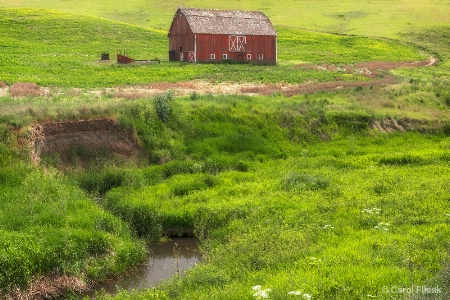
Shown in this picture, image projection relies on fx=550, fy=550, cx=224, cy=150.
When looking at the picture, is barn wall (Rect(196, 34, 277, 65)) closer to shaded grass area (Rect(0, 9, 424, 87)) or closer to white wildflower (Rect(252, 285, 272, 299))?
shaded grass area (Rect(0, 9, 424, 87))

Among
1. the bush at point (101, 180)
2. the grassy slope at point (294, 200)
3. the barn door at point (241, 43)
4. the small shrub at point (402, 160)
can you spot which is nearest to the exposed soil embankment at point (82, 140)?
the grassy slope at point (294, 200)

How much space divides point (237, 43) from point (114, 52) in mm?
13300

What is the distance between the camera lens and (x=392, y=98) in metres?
34.6

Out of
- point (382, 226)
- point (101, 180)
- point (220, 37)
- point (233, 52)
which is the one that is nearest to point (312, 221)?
point (382, 226)

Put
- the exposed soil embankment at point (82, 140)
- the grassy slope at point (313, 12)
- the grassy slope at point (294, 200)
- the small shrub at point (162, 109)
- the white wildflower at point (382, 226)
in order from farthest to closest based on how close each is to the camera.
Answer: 1. the grassy slope at point (313, 12)
2. the small shrub at point (162, 109)
3. the exposed soil embankment at point (82, 140)
4. the white wildflower at point (382, 226)
5. the grassy slope at point (294, 200)

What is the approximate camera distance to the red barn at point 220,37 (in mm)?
57656

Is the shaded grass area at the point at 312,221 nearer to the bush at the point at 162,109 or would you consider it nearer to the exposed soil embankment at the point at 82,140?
the exposed soil embankment at the point at 82,140

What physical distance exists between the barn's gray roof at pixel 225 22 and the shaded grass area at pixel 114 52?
4.89 m

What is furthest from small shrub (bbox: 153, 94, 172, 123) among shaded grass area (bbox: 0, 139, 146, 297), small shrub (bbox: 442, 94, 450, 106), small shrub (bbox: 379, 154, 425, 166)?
small shrub (bbox: 442, 94, 450, 106)

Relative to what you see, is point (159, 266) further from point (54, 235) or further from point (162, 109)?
point (162, 109)

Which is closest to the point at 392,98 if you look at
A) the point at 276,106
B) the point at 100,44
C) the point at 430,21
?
the point at 276,106

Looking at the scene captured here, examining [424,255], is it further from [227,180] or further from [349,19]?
[349,19]

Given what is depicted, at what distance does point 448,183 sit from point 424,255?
708 cm

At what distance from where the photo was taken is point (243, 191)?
20750 mm
